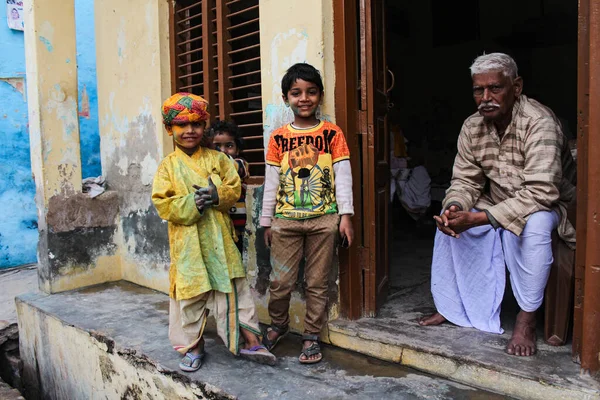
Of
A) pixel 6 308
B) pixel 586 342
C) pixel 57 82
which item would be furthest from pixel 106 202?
pixel 586 342

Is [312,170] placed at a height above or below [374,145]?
below

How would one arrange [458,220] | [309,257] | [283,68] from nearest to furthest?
1. [458,220]
2. [309,257]
3. [283,68]

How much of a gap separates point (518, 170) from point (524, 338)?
937 mm

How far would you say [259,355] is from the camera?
2932 mm

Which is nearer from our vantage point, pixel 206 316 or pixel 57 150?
pixel 206 316

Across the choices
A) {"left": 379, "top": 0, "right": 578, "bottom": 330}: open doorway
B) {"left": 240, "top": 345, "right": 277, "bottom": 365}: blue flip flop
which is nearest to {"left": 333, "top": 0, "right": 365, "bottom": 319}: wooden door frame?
{"left": 240, "top": 345, "right": 277, "bottom": 365}: blue flip flop

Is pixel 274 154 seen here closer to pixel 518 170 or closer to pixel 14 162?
pixel 518 170

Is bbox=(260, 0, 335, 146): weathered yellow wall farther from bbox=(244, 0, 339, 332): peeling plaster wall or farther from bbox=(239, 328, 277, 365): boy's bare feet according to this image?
bbox=(239, 328, 277, 365): boy's bare feet

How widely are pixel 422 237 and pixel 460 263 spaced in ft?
11.1

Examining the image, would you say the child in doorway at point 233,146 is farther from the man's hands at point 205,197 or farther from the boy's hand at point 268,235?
the man's hands at point 205,197

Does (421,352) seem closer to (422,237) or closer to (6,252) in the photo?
(422,237)

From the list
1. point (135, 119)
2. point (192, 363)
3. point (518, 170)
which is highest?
point (135, 119)

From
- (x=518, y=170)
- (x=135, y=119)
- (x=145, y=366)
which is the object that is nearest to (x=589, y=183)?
(x=518, y=170)

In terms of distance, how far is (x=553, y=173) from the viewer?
266cm
